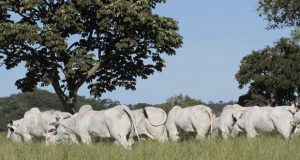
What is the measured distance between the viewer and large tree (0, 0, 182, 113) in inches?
1463

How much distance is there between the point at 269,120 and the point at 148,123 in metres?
4.28

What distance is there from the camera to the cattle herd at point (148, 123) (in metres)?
18.4

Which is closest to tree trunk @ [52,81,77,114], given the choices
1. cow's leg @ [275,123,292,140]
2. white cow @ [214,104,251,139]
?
white cow @ [214,104,251,139]

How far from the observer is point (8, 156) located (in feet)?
44.2

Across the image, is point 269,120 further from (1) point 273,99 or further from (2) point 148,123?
(1) point 273,99

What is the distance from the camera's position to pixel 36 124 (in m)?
24.6

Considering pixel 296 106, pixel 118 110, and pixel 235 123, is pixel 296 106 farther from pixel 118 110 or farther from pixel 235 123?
pixel 118 110

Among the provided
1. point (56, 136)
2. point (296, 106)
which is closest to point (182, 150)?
point (296, 106)

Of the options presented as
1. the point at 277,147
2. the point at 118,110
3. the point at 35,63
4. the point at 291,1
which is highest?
the point at 291,1

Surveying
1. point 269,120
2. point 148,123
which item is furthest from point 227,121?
point 269,120

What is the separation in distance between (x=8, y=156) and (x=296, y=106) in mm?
9954

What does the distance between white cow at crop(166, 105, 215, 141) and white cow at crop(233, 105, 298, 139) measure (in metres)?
1.25

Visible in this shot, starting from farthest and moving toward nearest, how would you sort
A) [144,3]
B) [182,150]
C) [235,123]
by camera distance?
[144,3] → [235,123] → [182,150]

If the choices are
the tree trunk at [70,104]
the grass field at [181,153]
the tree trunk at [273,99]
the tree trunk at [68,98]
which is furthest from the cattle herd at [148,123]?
the tree trunk at [273,99]
